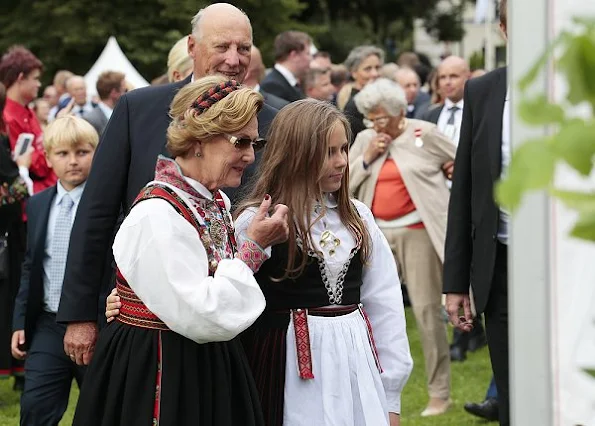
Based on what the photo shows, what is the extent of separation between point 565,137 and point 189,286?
2.38 meters

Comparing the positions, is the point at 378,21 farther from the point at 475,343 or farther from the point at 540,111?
the point at 540,111

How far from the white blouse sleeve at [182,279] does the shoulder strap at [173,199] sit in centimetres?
3

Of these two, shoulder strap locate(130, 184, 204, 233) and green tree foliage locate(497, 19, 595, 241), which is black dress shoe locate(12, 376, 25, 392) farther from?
green tree foliage locate(497, 19, 595, 241)

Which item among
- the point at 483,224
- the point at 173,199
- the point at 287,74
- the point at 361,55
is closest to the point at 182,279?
the point at 173,199

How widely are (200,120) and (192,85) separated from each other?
0.16 m

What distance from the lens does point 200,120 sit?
10.7 ft

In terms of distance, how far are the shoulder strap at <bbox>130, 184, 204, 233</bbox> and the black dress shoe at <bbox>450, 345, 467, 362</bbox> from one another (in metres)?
6.68

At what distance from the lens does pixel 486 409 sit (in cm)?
715

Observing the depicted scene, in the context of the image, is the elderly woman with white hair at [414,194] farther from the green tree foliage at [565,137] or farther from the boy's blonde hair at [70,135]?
the green tree foliage at [565,137]

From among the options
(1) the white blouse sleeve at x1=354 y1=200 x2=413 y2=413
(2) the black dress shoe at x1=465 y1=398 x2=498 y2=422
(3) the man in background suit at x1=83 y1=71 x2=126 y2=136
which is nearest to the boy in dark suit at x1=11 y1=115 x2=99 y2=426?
(1) the white blouse sleeve at x1=354 y1=200 x2=413 y2=413

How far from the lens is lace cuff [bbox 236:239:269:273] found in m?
Answer: 3.29

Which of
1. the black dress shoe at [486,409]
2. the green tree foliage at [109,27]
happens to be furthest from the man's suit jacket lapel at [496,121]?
the green tree foliage at [109,27]

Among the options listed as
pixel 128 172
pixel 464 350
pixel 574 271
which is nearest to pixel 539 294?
pixel 574 271

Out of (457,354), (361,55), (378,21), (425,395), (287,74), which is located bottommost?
(425,395)
